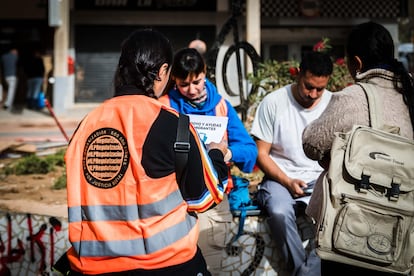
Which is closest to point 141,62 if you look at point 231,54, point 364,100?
point 364,100

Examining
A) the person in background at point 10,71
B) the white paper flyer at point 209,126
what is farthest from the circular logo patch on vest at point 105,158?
the person in background at point 10,71

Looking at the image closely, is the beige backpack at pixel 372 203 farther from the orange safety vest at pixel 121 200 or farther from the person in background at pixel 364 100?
the orange safety vest at pixel 121 200

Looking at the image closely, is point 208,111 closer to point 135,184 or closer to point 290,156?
point 290,156

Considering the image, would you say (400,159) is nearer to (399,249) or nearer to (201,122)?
(399,249)

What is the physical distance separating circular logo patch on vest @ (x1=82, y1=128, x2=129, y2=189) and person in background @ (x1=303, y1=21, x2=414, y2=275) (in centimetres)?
84

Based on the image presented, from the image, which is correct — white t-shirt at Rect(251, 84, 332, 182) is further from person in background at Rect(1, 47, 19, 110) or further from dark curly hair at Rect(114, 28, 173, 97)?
person in background at Rect(1, 47, 19, 110)

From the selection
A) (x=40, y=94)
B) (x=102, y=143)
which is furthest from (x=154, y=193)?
(x=40, y=94)

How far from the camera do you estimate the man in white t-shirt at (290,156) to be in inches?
130

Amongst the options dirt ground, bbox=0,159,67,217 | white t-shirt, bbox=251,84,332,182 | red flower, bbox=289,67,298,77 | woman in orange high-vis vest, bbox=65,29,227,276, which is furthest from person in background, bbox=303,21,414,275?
red flower, bbox=289,67,298,77

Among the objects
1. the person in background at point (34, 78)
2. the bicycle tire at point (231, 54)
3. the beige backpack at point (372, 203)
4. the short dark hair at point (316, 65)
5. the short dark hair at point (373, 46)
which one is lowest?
the beige backpack at point (372, 203)

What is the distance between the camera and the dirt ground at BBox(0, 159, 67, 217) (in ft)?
12.7

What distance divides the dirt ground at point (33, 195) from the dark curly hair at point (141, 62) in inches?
79.4

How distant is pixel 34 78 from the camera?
45.1 ft

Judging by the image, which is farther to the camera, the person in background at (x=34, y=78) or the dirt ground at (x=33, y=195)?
the person in background at (x=34, y=78)
